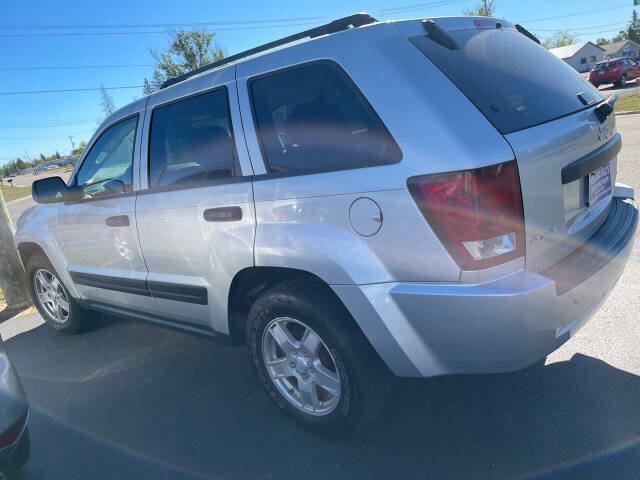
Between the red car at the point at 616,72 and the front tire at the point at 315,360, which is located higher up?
the front tire at the point at 315,360

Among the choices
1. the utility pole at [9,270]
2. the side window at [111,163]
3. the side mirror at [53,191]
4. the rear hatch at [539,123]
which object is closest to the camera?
the rear hatch at [539,123]

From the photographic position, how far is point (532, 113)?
2174 mm

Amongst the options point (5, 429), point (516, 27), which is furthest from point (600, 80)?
point (5, 429)

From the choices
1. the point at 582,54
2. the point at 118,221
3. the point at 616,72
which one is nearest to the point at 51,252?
the point at 118,221

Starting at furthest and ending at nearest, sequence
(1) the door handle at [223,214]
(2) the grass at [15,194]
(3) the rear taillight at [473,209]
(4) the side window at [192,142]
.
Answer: (2) the grass at [15,194] < (4) the side window at [192,142] < (1) the door handle at [223,214] < (3) the rear taillight at [473,209]

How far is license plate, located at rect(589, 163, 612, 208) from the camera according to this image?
2416 mm

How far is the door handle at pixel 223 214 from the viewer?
2578mm

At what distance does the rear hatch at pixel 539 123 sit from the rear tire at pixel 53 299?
12.4 feet

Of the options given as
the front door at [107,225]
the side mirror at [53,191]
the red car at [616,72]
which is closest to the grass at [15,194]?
the side mirror at [53,191]

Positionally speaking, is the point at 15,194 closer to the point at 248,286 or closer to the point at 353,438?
→ the point at 248,286

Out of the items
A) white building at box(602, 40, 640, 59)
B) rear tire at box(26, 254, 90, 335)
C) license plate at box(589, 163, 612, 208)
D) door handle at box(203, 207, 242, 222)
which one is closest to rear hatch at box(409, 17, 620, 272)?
license plate at box(589, 163, 612, 208)

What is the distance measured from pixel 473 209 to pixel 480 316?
0.42 metres

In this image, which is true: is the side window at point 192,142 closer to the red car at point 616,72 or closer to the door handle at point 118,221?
the door handle at point 118,221

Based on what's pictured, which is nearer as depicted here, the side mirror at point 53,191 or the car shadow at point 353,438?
the car shadow at point 353,438
